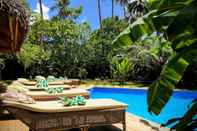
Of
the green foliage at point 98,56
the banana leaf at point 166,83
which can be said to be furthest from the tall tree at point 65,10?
the banana leaf at point 166,83

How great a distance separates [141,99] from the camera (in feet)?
49.1

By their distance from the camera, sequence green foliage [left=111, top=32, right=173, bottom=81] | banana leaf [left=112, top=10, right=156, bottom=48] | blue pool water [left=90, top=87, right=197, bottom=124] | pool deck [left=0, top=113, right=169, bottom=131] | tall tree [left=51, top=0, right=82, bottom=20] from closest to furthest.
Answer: banana leaf [left=112, top=10, right=156, bottom=48] < pool deck [left=0, top=113, right=169, bottom=131] < blue pool water [left=90, top=87, right=197, bottom=124] < green foliage [left=111, top=32, right=173, bottom=81] < tall tree [left=51, top=0, right=82, bottom=20]

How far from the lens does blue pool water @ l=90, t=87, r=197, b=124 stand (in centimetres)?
1165

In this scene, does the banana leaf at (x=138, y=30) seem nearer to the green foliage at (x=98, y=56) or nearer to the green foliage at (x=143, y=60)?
the green foliage at (x=143, y=60)

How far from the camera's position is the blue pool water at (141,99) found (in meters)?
11.7

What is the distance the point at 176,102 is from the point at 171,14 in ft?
38.1

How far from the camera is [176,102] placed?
45.8ft

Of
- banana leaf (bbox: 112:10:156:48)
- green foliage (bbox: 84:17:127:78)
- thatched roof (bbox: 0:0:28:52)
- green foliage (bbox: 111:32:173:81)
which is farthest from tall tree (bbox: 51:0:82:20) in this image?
banana leaf (bbox: 112:10:156:48)

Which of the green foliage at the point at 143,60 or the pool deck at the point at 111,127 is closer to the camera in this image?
the pool deck at the point at 111,127

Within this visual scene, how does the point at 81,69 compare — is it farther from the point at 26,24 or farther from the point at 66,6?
the point at 26,24

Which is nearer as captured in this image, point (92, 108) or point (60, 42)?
Result: point (92, 108)

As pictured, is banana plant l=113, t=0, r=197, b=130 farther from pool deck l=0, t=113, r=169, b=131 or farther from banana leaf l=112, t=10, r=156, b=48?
pool deck l=0, t=113, r=169, b=131

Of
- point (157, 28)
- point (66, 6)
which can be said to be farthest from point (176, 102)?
point (66, 6)

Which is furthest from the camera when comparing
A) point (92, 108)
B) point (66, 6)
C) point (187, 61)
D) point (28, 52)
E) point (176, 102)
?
point (66, 6)
